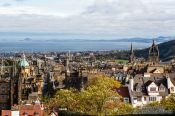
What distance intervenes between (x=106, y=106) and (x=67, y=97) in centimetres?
614

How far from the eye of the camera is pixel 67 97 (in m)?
62.0

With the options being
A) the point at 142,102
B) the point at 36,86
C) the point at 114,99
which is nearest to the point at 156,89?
the point at 142,102

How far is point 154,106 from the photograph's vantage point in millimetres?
64312

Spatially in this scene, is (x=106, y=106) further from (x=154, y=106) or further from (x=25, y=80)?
(x=25, y=80)

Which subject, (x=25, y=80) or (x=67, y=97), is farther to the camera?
(x=25, y=80)

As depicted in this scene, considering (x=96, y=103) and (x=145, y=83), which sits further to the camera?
(x=145, y=83)

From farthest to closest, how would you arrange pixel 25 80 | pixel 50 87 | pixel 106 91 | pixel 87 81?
pixel 25 80 → pixel 50 87 → pixel 87 81 → pixel 106 91

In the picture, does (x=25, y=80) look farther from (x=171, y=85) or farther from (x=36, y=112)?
(x=36, y=112)

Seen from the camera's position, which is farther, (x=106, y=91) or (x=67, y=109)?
(x=67, y=109)

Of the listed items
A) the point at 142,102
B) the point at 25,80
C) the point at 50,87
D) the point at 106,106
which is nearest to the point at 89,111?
the point at 106,106

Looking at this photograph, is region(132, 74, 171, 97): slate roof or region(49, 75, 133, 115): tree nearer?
region(49, 75, 133, 115): tree

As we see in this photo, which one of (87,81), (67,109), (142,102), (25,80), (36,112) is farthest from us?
(25,80)

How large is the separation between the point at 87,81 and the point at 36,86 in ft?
41.2

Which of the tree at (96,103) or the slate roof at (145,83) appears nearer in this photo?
the tree at (96,103)
